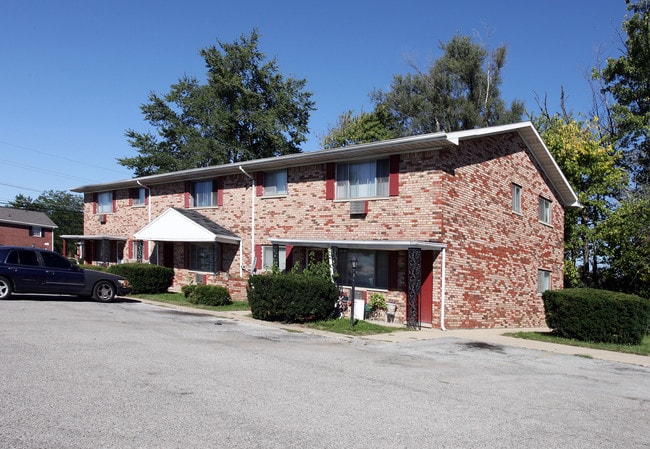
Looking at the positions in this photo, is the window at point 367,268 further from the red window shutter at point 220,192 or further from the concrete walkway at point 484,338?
the red window shutter at point 220,192

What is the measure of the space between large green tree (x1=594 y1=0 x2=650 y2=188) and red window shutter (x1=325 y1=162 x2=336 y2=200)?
19.6 metres

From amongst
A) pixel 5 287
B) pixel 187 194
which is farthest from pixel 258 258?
pixel 5 287

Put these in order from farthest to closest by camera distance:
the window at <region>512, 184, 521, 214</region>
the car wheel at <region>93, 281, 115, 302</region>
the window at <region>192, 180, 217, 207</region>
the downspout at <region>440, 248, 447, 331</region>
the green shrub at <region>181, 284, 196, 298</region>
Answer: the window at <region>192, 180, 217, 207</region>, the window at <region>512, 184, 521, 214</region>, the green shrub at <region>181, 284, 196, 298</region>, the car wheel at <region>93, 281, 115, 302</region>, the downspout at <region>440, 248, 447, 331</region>

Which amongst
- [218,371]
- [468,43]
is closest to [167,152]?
[468,43]

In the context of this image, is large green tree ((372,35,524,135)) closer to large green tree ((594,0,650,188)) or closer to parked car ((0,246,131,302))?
large green tree ((594,0,650,188))

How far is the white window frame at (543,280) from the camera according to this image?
71.1 feet

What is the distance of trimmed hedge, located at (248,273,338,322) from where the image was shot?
48.4 ft

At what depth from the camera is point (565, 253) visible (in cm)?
2739

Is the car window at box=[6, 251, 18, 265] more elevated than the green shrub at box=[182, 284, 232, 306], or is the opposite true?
the car window at box=[6, 251, 18, 265]

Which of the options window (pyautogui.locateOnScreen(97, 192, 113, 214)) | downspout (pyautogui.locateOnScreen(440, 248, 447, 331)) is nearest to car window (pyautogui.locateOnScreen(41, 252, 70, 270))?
downspout (pyautogui.locateOnScreen(440, 248, 447, 331))

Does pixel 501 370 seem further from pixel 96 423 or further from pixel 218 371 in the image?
pixel 96 423

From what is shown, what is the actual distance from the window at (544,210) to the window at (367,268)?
9.32 metres

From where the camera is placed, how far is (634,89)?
1247 inches

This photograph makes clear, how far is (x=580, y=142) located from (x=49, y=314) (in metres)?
24.1
